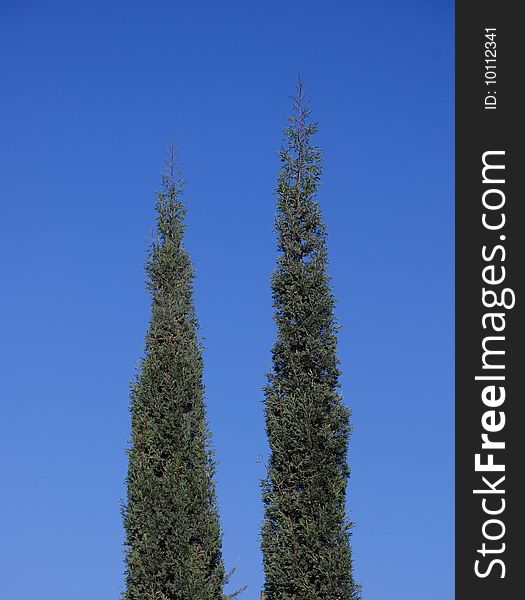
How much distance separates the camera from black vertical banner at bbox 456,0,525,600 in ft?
48.9

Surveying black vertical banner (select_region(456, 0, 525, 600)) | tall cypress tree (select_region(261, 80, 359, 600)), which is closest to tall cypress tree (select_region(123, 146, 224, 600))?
tall cypress tree (select_region(261, 80, 359, 600))

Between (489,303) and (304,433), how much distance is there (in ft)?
16.6

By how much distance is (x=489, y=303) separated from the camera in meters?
15.8

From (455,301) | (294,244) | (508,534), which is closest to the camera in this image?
(508,534)

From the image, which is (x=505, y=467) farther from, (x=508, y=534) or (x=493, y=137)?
(x=493, y=137)

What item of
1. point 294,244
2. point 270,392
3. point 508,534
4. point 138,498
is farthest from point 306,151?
point 508,534

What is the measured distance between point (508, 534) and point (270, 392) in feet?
20.6

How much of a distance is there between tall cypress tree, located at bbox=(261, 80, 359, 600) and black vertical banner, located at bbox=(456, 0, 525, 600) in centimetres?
403

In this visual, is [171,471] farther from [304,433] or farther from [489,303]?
[489,303]

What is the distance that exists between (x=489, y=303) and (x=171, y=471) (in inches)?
326

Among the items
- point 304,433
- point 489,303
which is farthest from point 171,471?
point 489,303

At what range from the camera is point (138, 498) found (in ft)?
68.0

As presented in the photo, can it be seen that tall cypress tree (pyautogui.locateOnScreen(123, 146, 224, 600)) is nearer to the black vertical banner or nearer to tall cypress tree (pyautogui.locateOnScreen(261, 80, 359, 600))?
tall cypress tree (pyautogui.locateOnScreen(261, 80, 359, 600))

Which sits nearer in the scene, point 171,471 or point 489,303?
point 489,303
